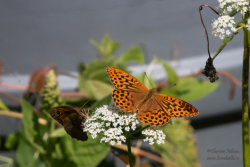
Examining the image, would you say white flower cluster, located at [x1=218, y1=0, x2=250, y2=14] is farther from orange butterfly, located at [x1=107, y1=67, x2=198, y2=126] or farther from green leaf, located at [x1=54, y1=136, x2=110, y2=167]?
green leaf, located at [x1=54, y1=136, x2=110, y2=167]

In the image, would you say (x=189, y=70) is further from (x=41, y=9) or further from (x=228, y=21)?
(x=228, y=21)

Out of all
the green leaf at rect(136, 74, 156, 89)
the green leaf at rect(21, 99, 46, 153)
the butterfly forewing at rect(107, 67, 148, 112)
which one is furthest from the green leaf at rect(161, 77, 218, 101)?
the butterfly forewing at rect(107, 67, 148, 112)

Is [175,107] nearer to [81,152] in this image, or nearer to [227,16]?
[227,16]

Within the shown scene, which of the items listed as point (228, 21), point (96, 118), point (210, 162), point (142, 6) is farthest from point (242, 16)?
point (142, 6)

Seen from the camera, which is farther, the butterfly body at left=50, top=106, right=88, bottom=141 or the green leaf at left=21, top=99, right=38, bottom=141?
the green leaf at left=21, top=99, right=38, bottom=141

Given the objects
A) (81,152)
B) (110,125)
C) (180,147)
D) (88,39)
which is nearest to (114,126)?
(110,125)

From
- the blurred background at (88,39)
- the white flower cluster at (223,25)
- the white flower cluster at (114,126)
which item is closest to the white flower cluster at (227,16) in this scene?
the white flower cluster at (223,25)
